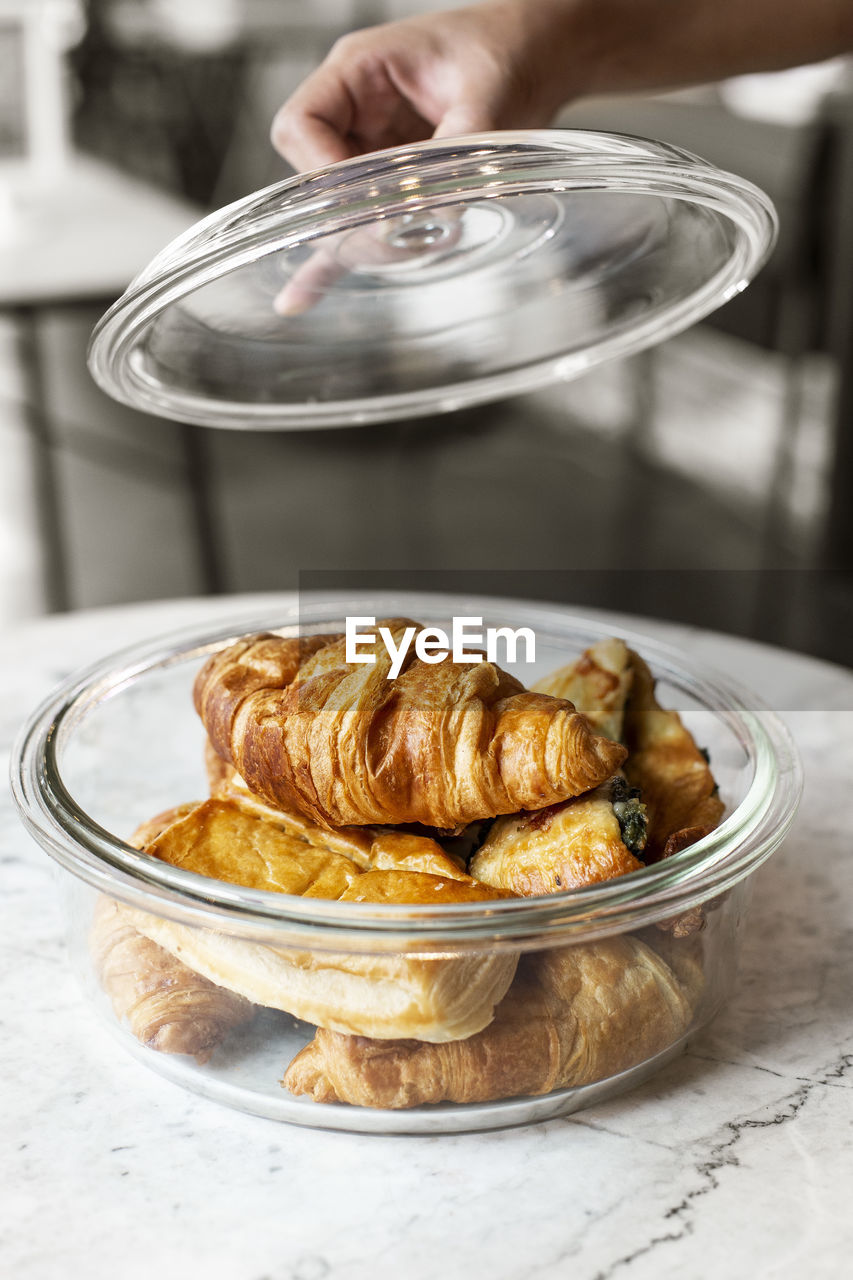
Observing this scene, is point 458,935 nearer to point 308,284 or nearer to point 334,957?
point 334,957

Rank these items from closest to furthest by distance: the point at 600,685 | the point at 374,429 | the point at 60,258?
the point at 600,685 → the point at 60,258 → the point at 374,429

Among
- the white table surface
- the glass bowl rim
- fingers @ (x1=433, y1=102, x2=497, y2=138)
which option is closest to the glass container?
the glass bowl rim

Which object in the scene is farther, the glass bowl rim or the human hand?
the human hand

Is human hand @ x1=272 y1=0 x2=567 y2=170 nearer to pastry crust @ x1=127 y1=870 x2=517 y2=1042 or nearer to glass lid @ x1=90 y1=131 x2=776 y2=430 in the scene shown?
glass lid @ x1=90 y1=131 x2=776 y2=430

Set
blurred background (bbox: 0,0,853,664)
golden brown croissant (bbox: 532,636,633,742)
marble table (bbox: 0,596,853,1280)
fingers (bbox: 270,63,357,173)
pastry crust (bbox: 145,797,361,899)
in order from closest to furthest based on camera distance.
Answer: marble table (bbox: 0,596,853,1280) < pastry crust (bbox: 145,797,361,899) < golden brown croissant (bbox: 532,636,633,742) < fingers (bbox: 270,63,357,173) < blurred background (bbox: 0,0,853,664)

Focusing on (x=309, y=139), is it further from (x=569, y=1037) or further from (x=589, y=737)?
(x=569, y=1037)

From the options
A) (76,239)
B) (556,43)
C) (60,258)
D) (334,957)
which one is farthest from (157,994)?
(76,239)

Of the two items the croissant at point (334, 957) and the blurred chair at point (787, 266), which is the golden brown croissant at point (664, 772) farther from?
the blurred chair at point (787, 266)
